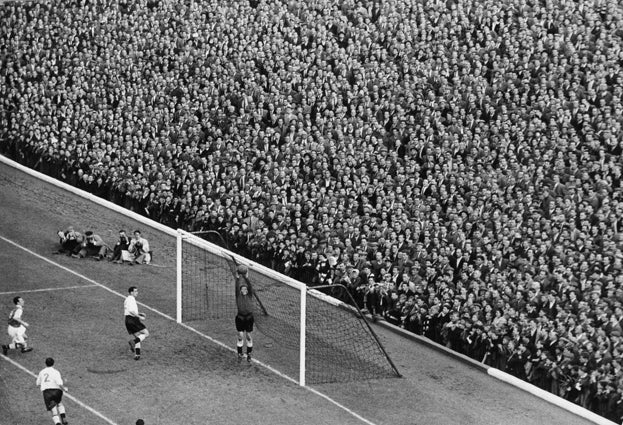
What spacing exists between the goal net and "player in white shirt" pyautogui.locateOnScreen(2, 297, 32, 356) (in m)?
3.89

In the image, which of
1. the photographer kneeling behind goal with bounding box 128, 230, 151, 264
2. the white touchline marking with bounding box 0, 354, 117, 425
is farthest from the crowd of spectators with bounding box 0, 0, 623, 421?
the white touchline marking with bounding box 0, 354, 117, 425

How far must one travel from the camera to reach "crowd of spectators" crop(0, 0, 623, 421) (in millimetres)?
28359

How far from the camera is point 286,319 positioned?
29531 mm

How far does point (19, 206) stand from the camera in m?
37.9

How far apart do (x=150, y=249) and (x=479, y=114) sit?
9376 millimetres

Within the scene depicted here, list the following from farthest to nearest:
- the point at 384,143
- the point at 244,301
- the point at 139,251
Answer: the point at 384,143 < the point at 139,251 < the point at 244,301

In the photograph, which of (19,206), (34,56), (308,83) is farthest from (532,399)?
(34,56)

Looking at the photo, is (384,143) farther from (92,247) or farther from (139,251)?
(92,247)

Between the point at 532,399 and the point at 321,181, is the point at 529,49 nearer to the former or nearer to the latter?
the point at 321,181

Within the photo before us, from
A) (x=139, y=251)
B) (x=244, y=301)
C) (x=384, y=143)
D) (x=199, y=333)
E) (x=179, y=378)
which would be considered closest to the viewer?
(x=179, y=378)

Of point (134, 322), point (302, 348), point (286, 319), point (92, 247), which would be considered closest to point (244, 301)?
point (302, 348)

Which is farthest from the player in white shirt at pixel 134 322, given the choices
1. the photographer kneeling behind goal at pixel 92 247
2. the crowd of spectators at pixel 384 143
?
the photographer kneeling behind goal at pixel 92 247

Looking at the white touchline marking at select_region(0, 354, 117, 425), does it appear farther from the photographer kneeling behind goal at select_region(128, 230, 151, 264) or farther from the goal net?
the photographer kneeling behind goal at select_region(128, 230, 151, 264)

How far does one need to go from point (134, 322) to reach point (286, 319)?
394 centimetres
